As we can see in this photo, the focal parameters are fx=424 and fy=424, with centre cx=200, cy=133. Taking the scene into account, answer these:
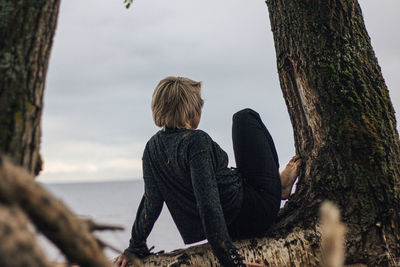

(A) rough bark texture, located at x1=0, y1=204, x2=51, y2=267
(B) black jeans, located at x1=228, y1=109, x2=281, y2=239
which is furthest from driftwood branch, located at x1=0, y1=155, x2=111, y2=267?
(B) black jeans, located at x1=228, y1=109, x2=281, y2=239

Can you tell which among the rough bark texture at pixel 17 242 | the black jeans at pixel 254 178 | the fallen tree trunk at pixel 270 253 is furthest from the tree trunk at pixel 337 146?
the rough bark texture at pixel 17 242

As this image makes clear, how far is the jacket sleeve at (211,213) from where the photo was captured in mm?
2965

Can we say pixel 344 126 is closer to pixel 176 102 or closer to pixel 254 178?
pixel 254 178

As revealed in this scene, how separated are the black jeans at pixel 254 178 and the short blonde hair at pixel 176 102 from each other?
440 mm

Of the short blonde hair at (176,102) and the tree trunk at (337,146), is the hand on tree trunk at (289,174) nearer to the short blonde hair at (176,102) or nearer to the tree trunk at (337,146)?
the tree trunk at (337,146)

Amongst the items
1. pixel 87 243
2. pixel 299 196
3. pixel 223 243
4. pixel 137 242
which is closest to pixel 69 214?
pixel 87 243

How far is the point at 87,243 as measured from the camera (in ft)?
4.60

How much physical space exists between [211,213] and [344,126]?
136 centimetres

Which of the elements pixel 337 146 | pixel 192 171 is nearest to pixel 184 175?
pixel 192 171

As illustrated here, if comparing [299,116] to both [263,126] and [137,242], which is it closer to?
[263,126]

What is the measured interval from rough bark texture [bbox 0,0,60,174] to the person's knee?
208cm

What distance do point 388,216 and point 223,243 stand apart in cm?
139

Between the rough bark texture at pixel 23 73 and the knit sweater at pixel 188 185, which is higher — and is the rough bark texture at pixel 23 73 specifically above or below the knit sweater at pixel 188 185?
above

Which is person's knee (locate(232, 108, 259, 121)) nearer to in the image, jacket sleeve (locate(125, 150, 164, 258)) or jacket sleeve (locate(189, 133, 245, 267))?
jacket sleeve (locate(189, 133, 245, 267))
